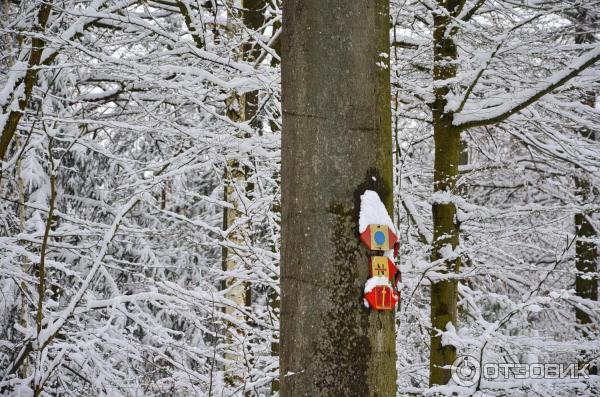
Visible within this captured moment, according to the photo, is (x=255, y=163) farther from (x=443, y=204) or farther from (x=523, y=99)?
(x=523, y=99)

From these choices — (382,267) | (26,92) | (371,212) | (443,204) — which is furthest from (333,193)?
(26,92)

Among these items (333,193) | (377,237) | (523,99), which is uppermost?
(523,99)

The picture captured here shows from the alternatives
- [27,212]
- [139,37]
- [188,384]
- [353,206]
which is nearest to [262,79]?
[139,37]

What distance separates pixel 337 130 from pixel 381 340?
1.81 feet

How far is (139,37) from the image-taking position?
4504mm

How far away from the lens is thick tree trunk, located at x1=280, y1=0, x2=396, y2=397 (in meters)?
1.33

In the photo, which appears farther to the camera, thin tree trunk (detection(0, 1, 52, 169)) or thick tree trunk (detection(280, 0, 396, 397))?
thin tree trunk (detection(0, 1, 52, 169))

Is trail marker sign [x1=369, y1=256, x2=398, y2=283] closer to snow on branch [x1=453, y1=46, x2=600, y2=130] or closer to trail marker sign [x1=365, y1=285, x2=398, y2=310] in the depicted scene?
trail marker sign [x1=365, y1=285, x2=398, y2=310]

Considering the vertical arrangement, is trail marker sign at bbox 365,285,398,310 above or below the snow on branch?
below

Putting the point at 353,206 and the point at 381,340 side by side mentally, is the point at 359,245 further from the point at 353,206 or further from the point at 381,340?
the point at 381,340

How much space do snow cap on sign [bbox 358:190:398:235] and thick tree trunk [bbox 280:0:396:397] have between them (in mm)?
16

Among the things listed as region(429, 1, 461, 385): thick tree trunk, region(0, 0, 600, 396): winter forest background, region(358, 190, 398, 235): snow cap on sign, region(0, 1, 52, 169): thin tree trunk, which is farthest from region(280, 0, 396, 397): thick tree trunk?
region(0, 1, 52, 169): thin tree trunk

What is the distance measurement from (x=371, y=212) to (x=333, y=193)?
109 millimetres

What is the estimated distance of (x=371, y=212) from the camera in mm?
1356
